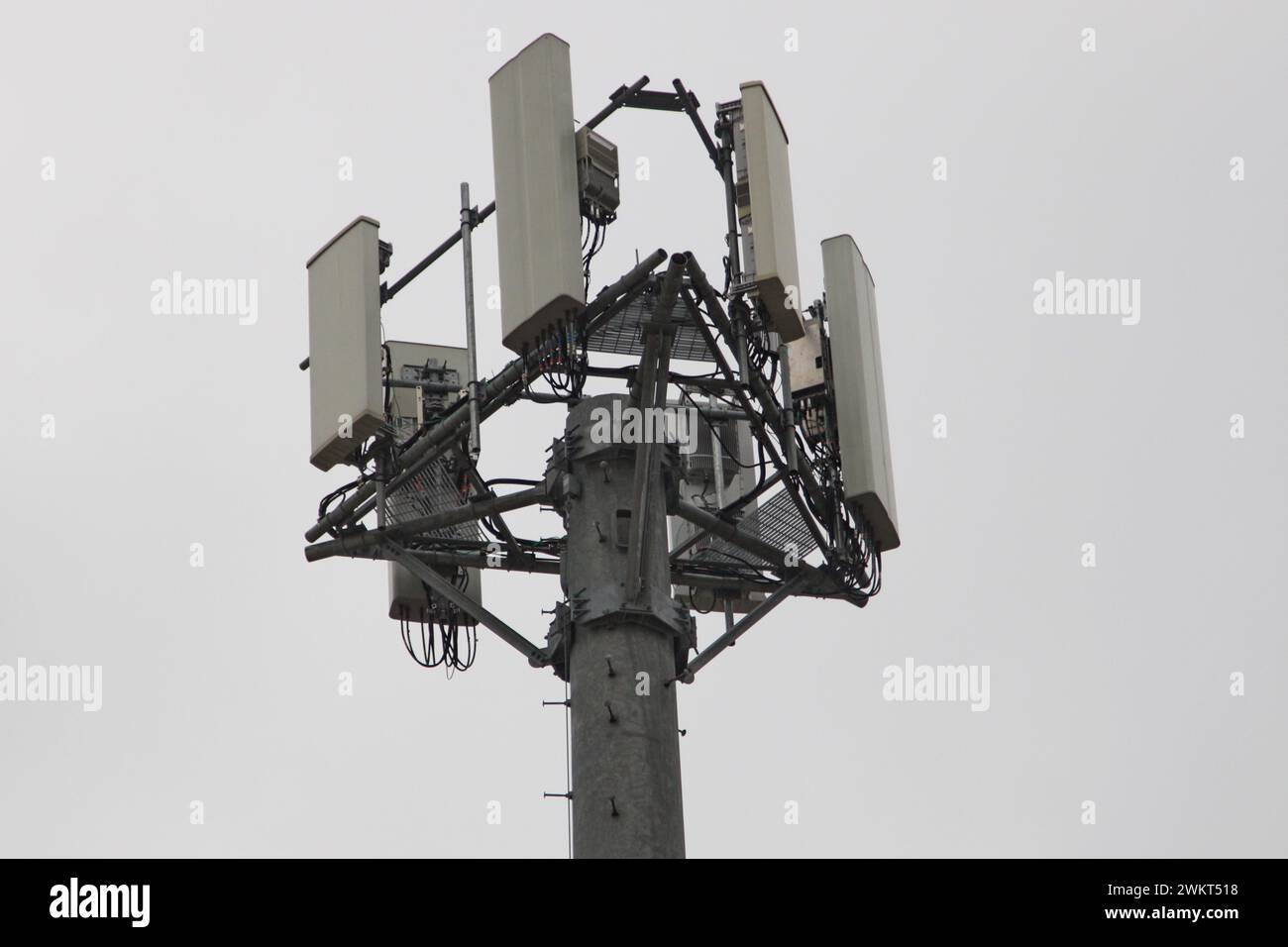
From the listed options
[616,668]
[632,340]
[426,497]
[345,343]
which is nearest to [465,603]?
[426,497]

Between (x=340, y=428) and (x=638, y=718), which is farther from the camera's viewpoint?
(x=340, y=428)

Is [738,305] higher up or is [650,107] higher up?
[650,107]

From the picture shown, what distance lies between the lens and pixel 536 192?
24828 millimetres

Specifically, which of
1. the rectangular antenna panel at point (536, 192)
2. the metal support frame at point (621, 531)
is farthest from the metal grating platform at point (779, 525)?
the rectangular antenna panel at point (536, 192)

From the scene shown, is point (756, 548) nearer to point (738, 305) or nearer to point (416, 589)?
point (738, 305)

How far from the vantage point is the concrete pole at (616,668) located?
76.8 feet

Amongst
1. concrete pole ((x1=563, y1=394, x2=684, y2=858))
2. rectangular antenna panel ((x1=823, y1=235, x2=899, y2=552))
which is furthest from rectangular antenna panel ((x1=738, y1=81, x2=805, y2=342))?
concrete pole ((x1=563, y1=394, x2=684, y2=858))

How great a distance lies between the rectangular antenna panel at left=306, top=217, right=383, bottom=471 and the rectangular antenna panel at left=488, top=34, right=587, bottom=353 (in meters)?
2.20

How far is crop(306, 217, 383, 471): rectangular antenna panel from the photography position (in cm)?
2580

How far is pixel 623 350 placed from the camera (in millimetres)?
29547

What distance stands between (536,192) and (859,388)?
16.6ft

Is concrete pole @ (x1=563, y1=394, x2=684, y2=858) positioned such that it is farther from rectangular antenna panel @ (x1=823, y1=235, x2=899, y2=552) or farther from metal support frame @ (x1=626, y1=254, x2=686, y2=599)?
rectangular antenna panel @ (x1=823, y1=235, x2=899, y2=552)
